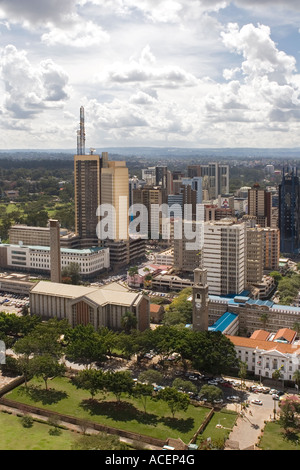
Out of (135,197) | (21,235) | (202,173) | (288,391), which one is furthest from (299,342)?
(202,173)

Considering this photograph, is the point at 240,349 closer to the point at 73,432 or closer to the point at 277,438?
the point at 277,438

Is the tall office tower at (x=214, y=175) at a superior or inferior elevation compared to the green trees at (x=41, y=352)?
superior

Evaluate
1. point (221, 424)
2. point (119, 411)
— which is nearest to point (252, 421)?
point (221, 424)

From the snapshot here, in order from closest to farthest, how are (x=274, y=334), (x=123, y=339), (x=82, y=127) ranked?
(x=123, y=339), (x=274, y=334), (x=82, y=127)

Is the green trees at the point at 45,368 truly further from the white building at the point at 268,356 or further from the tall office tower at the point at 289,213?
the tall office tower at the point at 289,213

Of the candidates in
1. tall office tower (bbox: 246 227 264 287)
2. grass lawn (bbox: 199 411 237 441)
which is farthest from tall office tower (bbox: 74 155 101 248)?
grass lawn (bbox: 199 411 237 441)

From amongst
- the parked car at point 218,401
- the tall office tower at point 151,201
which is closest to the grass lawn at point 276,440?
the parked car at point 218,401

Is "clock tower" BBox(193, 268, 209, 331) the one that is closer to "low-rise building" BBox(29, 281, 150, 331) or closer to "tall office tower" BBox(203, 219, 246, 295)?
"low-rise building" BBox(29, 281, 150, 331)
